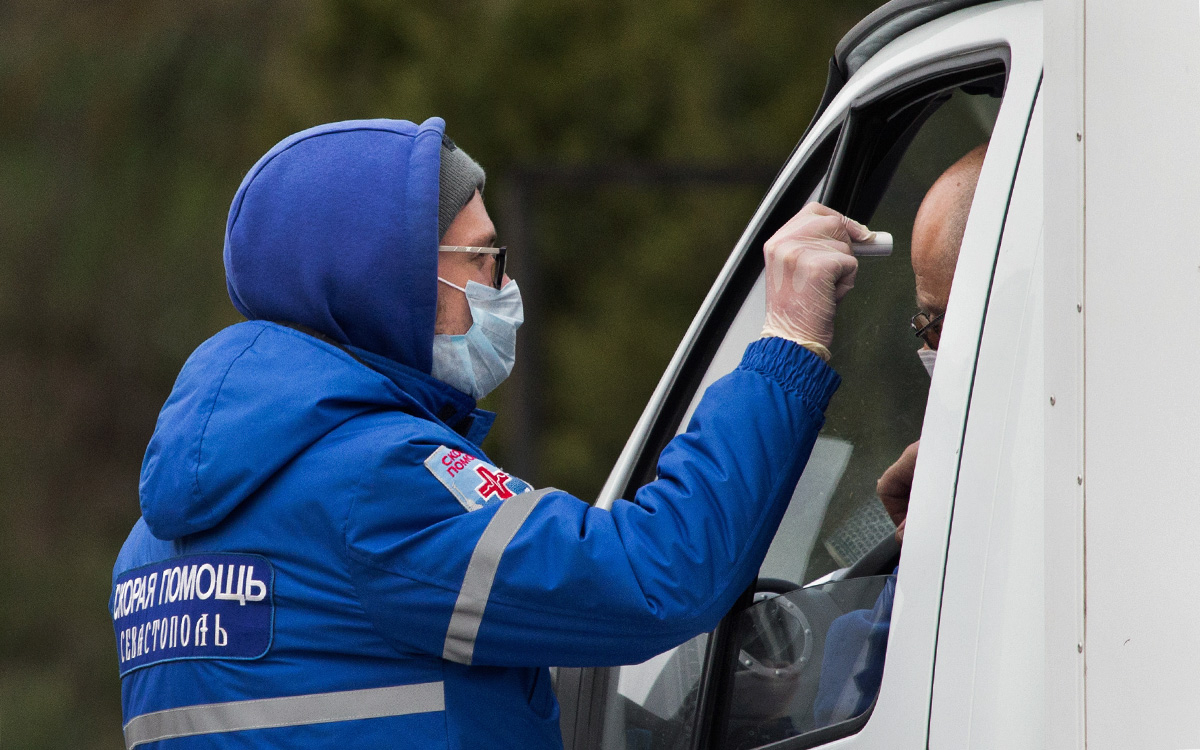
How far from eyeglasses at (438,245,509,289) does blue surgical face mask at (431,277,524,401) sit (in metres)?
0.02

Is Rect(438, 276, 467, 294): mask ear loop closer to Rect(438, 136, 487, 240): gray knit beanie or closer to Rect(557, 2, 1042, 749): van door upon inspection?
Rect(438, 136, 487, 240): gray knit beanie

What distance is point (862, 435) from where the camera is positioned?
6.55 feet

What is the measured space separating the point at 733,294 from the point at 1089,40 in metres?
1.08

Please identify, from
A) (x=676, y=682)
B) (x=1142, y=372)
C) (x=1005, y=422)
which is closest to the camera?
(x=1142, y=372)

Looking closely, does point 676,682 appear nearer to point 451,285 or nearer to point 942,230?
point 451,285

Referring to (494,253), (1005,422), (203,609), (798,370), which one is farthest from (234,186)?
(1005,422)

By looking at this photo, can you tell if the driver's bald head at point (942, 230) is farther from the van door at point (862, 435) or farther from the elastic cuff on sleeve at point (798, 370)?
the elastic cuff on sleeve at point (798, 370)

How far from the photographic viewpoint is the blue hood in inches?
76.8

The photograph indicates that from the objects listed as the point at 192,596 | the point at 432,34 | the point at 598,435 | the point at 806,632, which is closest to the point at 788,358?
the point at 806,632

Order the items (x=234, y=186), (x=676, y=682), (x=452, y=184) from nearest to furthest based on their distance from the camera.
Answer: (x=452, y=184) < (x=676, y=682) < (x=234, y=186)

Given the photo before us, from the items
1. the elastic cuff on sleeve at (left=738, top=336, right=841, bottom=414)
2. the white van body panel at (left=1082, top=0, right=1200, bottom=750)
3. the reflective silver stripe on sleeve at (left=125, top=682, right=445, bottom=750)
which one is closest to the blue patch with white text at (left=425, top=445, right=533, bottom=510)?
the reflective silver stripe on sleeve at (left=125, top=682, right=445, bottom=750)

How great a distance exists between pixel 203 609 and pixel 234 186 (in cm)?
1058

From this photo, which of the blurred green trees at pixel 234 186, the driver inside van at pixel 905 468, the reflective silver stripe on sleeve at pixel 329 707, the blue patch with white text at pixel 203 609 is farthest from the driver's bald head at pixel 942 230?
the blurred green trees at pixel 234 186

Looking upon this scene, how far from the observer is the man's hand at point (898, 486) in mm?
1858
